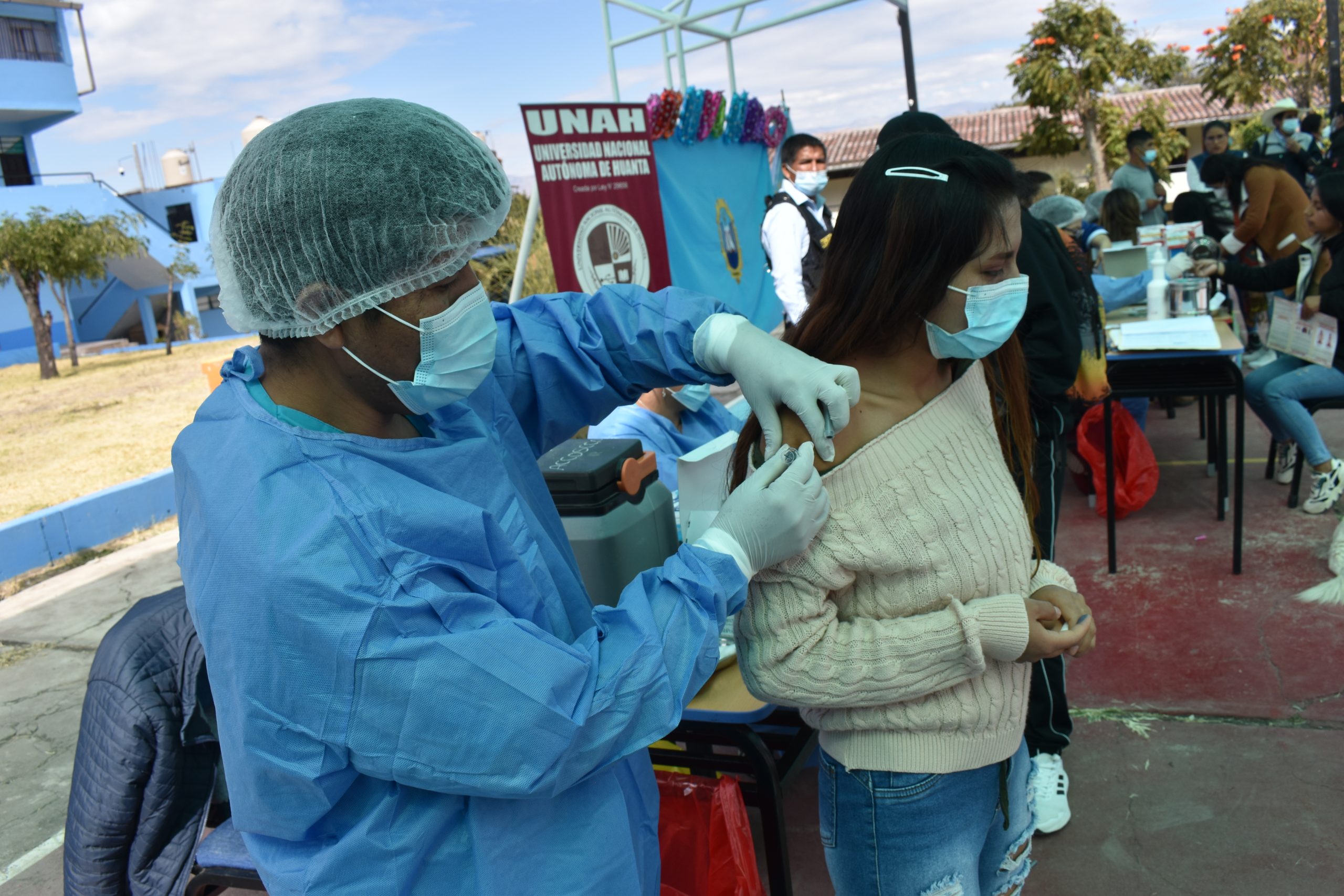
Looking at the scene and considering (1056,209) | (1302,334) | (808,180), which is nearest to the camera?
(1302,334)

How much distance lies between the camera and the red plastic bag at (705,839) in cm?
168

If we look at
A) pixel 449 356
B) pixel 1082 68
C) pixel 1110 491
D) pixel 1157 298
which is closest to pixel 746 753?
pixel 449 356

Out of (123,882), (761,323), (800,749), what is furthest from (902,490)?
(761,323)

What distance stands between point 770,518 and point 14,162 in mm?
29978

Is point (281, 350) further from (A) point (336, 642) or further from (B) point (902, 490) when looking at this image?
(B) point (902, 490)

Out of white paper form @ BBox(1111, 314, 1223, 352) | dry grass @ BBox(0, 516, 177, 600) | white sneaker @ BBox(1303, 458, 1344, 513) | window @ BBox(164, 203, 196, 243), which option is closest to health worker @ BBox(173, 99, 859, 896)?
white paper form @ BBox(1111, 314, 1223, 352)

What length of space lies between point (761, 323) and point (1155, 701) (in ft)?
20.3

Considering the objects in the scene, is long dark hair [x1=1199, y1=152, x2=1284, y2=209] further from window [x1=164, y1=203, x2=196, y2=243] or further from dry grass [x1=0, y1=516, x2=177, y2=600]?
window [x1=164, y1=203, x2=196, y2=243]

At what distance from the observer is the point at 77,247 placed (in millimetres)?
17281

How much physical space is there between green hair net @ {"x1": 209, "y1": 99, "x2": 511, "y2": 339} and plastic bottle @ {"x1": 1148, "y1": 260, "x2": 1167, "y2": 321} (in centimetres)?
399

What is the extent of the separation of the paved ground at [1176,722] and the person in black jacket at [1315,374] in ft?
→ 0.74

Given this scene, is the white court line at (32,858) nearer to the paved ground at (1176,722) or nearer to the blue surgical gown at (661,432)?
the paved ground at (1176,722)

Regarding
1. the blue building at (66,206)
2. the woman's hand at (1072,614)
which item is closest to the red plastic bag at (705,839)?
the woman's hand at (1072,614)

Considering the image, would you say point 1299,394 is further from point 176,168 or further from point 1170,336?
point 176,168
